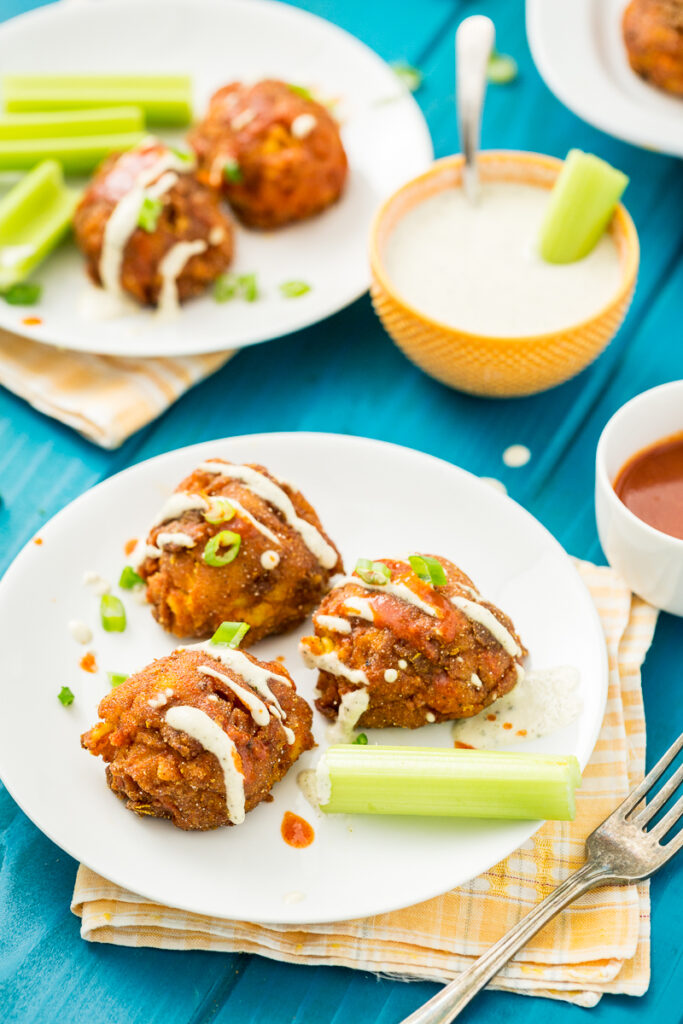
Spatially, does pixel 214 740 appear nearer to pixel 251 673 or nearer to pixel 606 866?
pixel 251 673

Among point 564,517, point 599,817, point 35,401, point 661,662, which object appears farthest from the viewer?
point 35,401

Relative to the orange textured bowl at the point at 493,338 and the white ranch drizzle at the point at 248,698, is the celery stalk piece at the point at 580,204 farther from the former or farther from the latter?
the white ranch drizzle at the point at 248,698

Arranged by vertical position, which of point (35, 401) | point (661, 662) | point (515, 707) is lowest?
point (661, 662)

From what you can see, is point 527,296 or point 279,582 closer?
point 279,582

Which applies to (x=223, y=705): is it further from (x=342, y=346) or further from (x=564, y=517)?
(x=342, y=346)

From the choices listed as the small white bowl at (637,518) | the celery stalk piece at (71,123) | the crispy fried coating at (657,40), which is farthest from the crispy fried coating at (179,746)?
the crispy fried coating at (657,40)

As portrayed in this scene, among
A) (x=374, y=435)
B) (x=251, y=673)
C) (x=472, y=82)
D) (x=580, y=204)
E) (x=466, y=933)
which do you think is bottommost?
(x=466, y=933)

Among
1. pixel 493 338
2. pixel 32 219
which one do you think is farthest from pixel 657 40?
pixel 32 219

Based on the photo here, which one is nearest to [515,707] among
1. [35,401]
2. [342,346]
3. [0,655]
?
[0,655]
